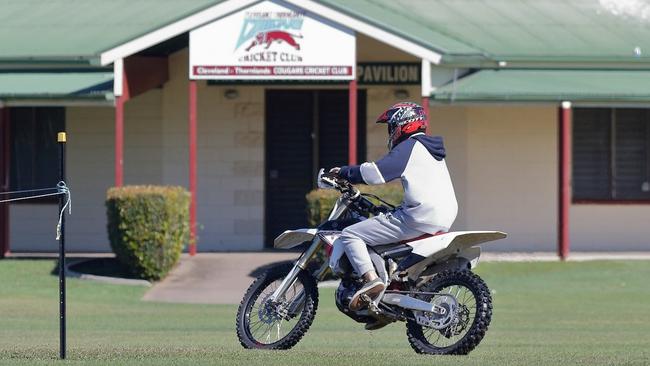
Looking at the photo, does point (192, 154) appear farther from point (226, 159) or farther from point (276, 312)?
point (276, 312)

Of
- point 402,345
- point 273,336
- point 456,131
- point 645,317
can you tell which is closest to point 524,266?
point 456,131

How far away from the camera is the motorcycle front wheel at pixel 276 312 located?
35.5 ft

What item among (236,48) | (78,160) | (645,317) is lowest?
(645,317)

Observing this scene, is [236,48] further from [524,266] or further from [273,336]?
[273,336]

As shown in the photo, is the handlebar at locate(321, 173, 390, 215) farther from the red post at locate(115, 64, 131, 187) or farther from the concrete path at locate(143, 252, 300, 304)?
the red post at locate(115, 64, 131, 187)

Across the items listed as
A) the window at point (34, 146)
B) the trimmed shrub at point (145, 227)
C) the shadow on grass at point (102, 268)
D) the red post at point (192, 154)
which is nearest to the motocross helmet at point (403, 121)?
the trimmed shrub at point (145, 227)

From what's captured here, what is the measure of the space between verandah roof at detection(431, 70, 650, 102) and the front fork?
1072 centimetres

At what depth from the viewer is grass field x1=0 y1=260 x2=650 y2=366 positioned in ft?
33.8

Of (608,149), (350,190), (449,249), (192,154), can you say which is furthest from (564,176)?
(449,249)

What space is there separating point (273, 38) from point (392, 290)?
11.5 metres

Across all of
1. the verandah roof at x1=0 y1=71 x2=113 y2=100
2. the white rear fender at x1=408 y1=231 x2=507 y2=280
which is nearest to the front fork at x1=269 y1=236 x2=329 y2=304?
the white rear fender at x1=408 y1=231 x2=507 y2=280

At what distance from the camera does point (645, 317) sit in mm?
16812

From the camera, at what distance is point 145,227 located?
2041cm

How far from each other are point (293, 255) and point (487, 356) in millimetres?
11595
